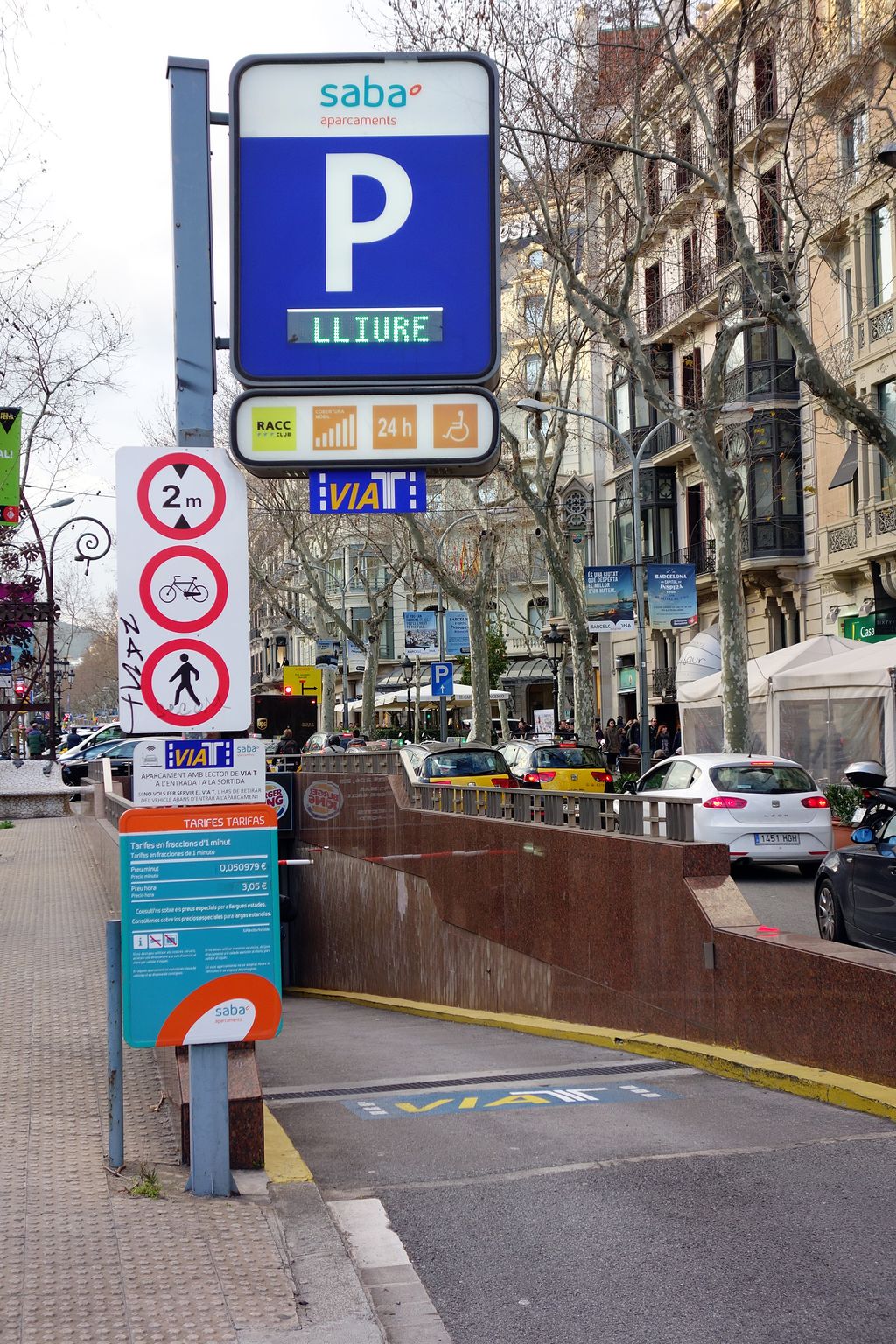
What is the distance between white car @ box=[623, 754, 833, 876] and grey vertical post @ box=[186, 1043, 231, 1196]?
38.7ft

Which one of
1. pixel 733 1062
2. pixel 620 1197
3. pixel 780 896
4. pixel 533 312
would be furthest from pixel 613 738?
pixel 620 1197

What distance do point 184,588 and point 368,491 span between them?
804 mm

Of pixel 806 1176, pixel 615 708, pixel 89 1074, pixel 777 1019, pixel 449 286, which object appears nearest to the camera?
pixel 449 286

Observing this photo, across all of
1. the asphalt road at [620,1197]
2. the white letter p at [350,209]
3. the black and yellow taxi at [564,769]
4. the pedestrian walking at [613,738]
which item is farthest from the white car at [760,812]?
the pedestrian walking at [613,738]

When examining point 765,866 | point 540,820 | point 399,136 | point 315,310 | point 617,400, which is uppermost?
point 617,400

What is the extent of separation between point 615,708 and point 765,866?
3536cm

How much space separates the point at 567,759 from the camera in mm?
27859

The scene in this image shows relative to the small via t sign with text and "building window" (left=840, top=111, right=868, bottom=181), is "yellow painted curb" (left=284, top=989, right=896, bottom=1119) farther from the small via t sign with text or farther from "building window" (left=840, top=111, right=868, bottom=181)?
"building window" (left=840, top=111, right=868, bottom=181)

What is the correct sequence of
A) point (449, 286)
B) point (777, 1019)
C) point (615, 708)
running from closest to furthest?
point (449, 286) < point (777, 1019) < point (615, 708)

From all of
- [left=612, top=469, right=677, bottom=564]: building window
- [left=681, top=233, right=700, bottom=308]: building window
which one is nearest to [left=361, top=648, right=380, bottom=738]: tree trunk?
[left=612, top=469, right=677, bottom=564]: building window

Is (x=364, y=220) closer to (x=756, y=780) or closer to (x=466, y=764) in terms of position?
(x=756, y=780)

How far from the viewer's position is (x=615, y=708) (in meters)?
54.5

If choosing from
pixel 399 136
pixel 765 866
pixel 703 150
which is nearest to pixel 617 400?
pixel 703 150

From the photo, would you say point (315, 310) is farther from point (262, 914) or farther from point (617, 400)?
point (617, 400)
